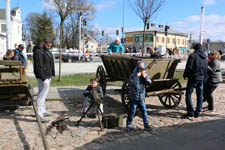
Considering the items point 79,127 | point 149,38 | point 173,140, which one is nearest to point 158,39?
point 149,38

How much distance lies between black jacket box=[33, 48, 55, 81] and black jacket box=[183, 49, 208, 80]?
3.44m

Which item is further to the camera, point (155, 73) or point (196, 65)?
point (155, 73)

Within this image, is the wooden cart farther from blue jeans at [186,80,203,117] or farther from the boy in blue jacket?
the boy in blue jacket

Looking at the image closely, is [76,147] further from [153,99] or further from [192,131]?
[153,99]

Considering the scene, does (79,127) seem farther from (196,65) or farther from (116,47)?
(116,47)

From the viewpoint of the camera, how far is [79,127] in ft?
17.4

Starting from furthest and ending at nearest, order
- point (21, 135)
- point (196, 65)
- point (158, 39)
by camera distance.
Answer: point (158, 39), point (196, 65), point (21, 135)

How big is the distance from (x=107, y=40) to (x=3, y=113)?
331ft

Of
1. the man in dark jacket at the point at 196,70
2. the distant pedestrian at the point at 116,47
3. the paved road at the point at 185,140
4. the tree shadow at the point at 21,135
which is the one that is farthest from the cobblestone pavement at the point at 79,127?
the distant pedestrian at the point at 116,47

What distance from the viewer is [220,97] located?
898 cm

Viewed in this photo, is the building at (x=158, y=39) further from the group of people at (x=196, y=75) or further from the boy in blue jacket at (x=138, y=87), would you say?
the boy in blue jacket at (x=138, y=87)

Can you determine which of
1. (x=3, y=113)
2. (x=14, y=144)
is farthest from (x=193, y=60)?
(x=3, y=113)

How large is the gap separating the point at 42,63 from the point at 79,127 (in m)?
1.76

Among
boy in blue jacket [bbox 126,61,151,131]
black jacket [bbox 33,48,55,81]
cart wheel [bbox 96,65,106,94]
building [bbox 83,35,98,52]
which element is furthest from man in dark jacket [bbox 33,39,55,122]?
building [bbox 83,35,98,52]
